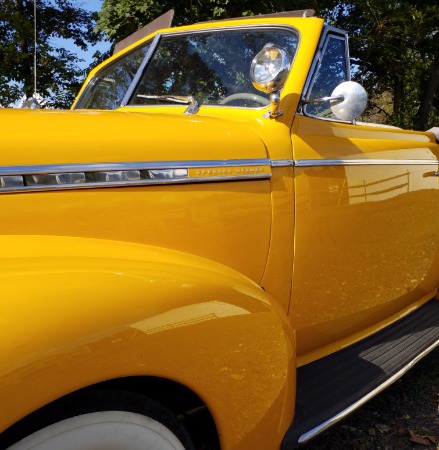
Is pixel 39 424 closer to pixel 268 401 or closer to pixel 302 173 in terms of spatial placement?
pixel 268 401

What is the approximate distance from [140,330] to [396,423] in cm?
195

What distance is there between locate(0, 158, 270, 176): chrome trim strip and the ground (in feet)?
4.75

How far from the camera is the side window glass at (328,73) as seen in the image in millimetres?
2377

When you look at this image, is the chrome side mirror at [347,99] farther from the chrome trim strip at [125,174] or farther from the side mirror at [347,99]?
the chrome trim strip at [125,174]

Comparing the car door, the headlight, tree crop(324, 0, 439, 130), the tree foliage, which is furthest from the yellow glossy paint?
tree crop(324, 0, 439, 130)

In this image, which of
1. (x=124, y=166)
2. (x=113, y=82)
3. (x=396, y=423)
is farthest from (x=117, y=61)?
(x=396, y=423)

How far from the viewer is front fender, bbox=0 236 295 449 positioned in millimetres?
1098

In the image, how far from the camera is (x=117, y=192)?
153cm

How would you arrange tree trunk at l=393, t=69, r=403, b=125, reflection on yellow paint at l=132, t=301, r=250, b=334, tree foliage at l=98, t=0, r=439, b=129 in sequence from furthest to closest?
1. tree trunk at l=393, t=69, r=403, b=125
2. tree foliage at l=98, t=0, r=439, b=129
3. reflection on yellow paint at l=132, t=301, r=250, b=334

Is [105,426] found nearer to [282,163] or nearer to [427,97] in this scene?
[282,163]

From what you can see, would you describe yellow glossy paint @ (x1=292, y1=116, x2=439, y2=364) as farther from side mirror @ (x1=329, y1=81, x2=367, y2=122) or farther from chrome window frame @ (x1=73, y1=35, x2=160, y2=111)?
chrome window frame @ (x1=73, y1=35, x2=160, y2=111)

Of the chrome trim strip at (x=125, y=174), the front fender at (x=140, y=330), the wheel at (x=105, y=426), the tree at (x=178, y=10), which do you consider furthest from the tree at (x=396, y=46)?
the wheel at (x=105, y=426)

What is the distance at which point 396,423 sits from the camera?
8.61 feet

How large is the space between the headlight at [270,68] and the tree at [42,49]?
24.9 ft
